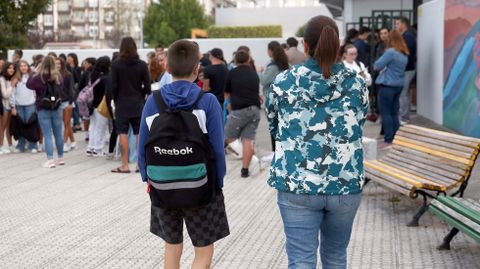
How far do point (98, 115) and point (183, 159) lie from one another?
388 inches

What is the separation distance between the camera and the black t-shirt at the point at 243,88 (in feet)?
37.6

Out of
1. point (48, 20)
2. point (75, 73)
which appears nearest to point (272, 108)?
point (75, 73)

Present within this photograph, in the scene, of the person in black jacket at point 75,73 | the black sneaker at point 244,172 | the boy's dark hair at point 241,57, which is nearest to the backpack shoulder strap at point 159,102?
the boy's dark hair at point 241,57

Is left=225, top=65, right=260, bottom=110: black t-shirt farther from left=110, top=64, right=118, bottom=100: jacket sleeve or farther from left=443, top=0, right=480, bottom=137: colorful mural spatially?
left=443, top=0, right=480, bottom=137: colorful mural

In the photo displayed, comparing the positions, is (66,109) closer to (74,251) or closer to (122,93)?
(122,93)

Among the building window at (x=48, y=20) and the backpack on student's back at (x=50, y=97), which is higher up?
the building window at (x=48, y=20)

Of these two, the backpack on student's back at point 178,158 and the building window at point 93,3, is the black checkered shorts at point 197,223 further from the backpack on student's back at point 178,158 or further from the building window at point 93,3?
the building window at point 93,3

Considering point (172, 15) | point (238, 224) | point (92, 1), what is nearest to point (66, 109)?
point (238, 224)

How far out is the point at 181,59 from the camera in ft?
16.3

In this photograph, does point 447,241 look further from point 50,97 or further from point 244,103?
point 50,97

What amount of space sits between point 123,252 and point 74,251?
1.36ft

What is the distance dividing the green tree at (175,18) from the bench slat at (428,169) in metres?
75.4

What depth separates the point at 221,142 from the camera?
16.3ft

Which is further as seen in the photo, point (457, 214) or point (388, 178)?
point (388, 178)
